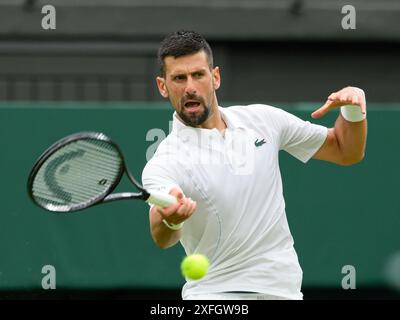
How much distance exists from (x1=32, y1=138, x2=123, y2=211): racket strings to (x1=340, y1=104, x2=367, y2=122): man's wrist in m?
1.18

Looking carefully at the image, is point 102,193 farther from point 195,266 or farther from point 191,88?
point 191,88

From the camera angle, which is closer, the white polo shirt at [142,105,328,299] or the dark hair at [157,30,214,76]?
the white polo shirt at [142,105,328,299]

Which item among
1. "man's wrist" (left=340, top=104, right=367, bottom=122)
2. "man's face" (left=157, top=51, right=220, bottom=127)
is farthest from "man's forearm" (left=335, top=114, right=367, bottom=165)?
"man's face" (left=157, top=51, right=220, bottom=127)

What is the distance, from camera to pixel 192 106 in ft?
15.6

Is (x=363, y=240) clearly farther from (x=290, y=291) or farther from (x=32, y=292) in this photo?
(x=290, y=291)

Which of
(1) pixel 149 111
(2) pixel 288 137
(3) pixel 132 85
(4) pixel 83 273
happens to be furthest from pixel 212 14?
(2) pixel 288 137

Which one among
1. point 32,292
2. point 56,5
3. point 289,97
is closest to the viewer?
point 32,292

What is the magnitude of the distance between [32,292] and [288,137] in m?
3.44

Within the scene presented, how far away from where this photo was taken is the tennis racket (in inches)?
171

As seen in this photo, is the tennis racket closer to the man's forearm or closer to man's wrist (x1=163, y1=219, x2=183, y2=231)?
man's wrist (x1=163, y1=219, x2=183, y2=231)

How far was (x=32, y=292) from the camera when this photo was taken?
7875 millimetres

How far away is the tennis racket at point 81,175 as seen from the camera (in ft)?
14.3

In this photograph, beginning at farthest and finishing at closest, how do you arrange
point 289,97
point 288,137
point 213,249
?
point 289,97 → point 288,137 → point 213,249

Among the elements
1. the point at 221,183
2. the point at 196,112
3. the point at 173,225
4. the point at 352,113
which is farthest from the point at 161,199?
the point at 352,113
